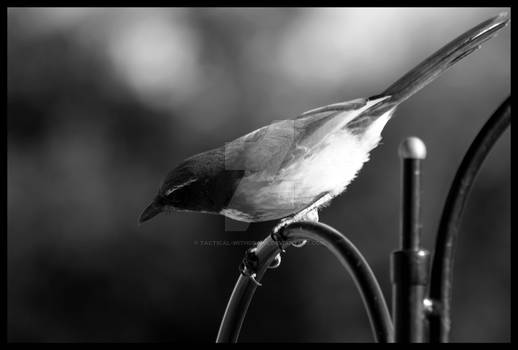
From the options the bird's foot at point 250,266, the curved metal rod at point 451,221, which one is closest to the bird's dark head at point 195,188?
the bird's foot at point 250,266

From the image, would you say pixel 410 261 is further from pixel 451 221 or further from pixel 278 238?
pixel 278 238

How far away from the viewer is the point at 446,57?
2.33 metres

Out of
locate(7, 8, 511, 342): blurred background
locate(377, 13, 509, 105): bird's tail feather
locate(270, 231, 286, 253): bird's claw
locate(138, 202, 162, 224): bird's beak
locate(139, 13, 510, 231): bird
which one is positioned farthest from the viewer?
locate(7, 8, 511, 342): blurred background

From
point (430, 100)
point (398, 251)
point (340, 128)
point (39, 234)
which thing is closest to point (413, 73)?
point (340, 128)

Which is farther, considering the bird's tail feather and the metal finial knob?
the bird's tail feather

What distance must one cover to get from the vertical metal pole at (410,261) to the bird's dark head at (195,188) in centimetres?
152

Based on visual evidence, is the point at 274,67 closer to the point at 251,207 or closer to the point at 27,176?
the point at 27,176

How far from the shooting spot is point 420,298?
44.5 inches

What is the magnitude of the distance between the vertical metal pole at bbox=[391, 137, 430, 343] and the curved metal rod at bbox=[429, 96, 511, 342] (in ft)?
0.07

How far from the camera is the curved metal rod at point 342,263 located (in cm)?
135

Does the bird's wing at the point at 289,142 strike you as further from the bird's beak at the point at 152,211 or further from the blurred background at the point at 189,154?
the blurred background at the point at 189,154

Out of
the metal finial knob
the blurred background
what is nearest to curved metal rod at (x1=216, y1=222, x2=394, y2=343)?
the metal finial knob

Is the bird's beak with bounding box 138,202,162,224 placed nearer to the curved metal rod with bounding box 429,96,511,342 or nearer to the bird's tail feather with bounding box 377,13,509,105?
→ the bird's tail feather with bounding box 377,13,509,105

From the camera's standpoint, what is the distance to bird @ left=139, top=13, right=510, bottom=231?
2.43 m
